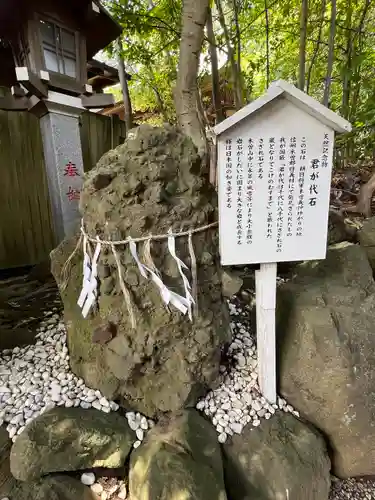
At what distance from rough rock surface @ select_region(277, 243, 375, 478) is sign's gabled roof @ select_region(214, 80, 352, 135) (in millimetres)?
1085

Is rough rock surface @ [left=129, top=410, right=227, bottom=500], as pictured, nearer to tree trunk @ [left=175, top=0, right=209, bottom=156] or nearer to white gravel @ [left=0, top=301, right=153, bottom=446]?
white gravel @ [left=0, top=301, right=153, bottom=446]

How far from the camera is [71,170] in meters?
3.24

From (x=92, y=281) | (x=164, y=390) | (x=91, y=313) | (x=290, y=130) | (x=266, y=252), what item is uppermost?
(x=290, y=130)

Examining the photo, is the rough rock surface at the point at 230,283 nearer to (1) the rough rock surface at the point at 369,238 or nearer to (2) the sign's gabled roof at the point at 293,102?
(2) the sign's gabled roof at the point at 293,102

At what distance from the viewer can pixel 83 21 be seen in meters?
3.12

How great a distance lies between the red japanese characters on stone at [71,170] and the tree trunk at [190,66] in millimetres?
1230

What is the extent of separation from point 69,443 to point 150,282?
924mm

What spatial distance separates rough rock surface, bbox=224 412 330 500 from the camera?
5.51 ft

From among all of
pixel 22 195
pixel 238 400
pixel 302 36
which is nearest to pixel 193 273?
pixel 238 400

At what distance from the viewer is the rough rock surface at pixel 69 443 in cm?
153

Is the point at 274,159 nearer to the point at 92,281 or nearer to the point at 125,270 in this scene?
the point at 125,270

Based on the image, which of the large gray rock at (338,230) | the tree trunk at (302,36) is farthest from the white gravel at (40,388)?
the tree trunk at (302,36)

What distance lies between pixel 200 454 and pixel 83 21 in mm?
3834

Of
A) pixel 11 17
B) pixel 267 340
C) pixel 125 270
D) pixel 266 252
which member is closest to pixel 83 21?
pixel 11 17
